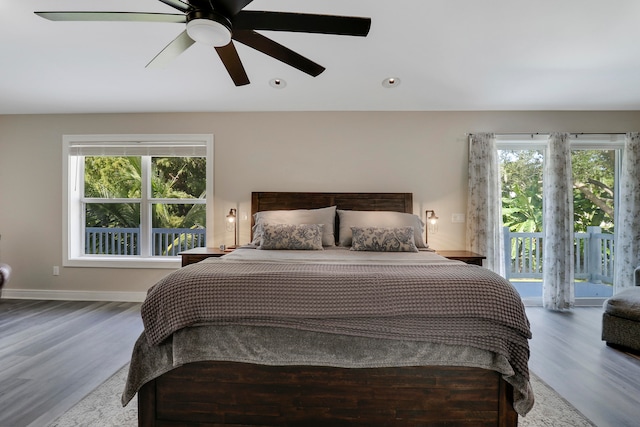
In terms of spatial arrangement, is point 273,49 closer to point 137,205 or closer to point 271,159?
point 271,159

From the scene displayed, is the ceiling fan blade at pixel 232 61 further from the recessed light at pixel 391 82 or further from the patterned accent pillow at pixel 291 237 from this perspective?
the recessed light at pixel 391 82

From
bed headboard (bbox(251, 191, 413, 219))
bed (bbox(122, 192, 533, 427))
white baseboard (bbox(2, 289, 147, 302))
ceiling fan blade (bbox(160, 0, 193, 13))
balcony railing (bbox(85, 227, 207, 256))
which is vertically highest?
ceiling fan blade (bbox(160, 0, 193, 13))

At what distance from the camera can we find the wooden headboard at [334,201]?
12.7 feet

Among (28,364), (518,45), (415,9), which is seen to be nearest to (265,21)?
(415,9)

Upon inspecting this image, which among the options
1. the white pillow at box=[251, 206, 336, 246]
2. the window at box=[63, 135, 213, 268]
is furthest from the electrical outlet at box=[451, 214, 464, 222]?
the window at box=[63, 135, 213, 268]

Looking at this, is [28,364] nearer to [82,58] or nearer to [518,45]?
[82,58]

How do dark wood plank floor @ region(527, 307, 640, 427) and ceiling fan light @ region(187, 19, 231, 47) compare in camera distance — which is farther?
dark wood plank floor @ region(527, 307, 640, 427)

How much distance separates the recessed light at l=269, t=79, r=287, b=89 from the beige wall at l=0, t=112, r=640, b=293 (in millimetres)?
503

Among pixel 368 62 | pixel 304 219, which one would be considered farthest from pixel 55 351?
pixel 368 62

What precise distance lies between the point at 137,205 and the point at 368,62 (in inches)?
134

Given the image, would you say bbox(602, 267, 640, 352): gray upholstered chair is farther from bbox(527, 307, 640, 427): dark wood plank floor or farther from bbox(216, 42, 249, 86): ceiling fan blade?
bbox(216, 42, 249, 86): ceiling fan blade

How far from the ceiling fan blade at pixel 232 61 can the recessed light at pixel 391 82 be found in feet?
5.51

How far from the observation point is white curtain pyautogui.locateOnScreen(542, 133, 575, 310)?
3.79 meters

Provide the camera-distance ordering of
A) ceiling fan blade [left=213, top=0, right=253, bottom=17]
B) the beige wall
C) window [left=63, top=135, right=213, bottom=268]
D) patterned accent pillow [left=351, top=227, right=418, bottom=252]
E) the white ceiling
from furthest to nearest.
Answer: window [left=63, top=135, right=213, bottom=268] → the beige wall → patterned accent pillow [left=351, top=227, right=418, bottom=252] → the white ceiling → ceiling fan blade [left=213, top=0, right=253, bottom=17]
